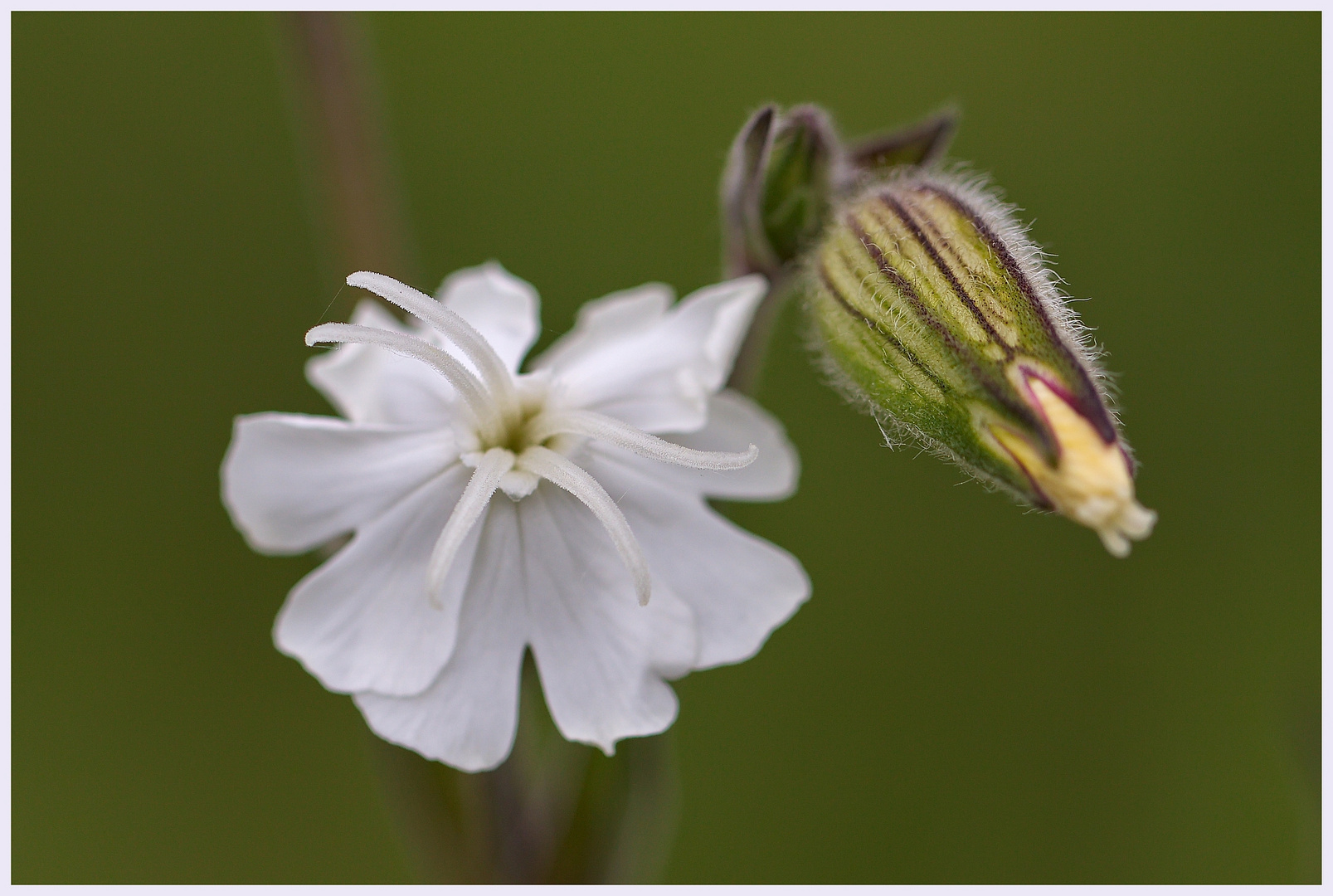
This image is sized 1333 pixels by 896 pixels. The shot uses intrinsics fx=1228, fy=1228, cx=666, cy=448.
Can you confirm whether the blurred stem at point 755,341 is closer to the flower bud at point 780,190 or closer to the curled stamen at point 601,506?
the flower bud at point 780,190

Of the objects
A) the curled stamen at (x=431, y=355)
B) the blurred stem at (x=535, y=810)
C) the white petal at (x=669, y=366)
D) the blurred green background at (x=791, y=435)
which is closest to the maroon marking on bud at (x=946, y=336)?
the white petal at (x=669, y=366)

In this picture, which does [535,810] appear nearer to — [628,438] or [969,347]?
[628,438]

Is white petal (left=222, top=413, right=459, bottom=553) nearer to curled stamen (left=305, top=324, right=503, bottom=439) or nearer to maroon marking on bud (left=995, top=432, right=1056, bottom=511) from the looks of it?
curled stamen (left=305, top=324, right=503, bottom=439)

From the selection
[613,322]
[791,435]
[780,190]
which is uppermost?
[780,190]

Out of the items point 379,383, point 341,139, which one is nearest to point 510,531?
point 379,383

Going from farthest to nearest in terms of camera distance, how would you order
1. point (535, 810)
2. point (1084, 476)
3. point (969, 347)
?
point (535, 810), point (969, 347), point (1084, 476)
